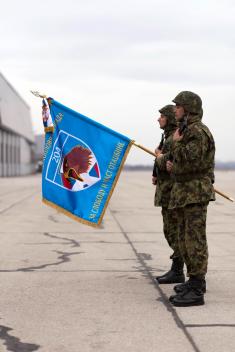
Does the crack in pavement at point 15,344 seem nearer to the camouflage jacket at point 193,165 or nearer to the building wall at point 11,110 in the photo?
the camouflage jacket at point 193,165

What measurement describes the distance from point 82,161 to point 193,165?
1542 mm

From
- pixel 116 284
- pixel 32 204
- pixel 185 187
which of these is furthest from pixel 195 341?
pixel 32 204

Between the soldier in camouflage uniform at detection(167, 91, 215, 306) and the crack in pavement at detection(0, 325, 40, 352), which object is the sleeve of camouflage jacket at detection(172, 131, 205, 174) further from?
the crack in pavement at detection(0, 325, 40, 352)

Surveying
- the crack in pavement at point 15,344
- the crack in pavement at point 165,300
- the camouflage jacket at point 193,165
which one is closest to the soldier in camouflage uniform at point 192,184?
the camouflage jacket at point 193,165

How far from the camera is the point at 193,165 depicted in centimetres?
543

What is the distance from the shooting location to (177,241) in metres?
6.25

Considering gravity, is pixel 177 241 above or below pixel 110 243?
above

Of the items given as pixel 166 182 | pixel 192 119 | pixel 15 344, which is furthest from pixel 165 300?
pixel 15 344

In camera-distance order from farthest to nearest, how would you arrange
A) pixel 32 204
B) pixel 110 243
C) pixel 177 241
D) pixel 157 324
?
pixel 32 204
pixel 110 243
pixel 177 241
pixel 157 324

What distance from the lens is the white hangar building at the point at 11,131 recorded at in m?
64.1

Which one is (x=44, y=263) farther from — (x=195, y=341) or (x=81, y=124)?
(x=195, y=341)

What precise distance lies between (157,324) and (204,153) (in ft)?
5.08

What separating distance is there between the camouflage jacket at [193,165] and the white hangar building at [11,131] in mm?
55939

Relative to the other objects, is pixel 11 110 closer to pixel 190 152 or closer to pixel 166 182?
pixel 166 182
